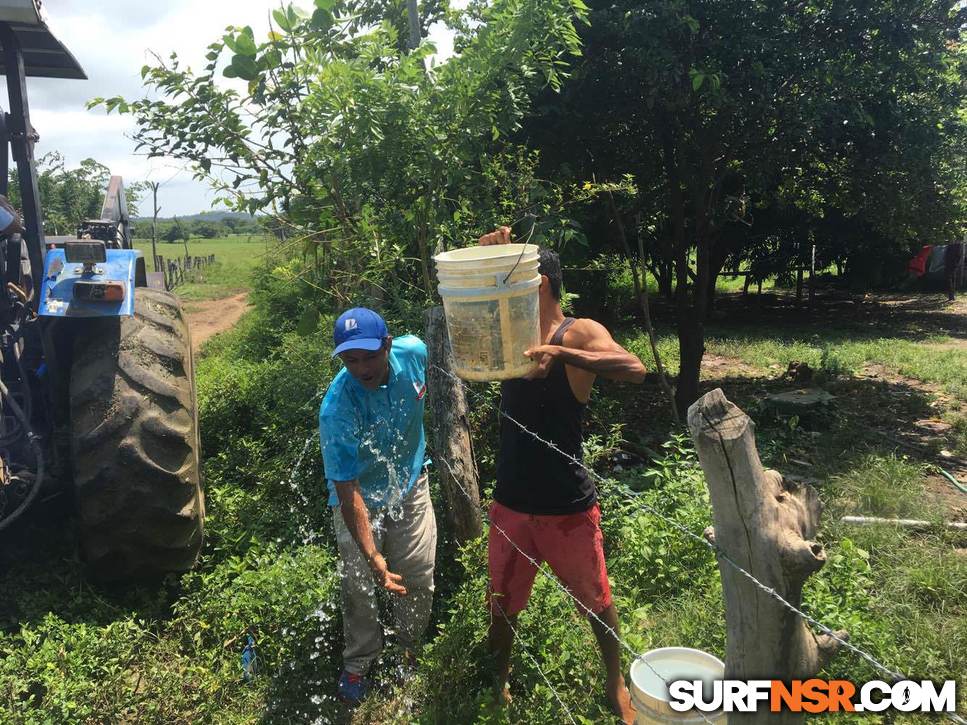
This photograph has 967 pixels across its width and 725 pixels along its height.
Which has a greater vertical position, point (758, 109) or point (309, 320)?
point (758, 109)

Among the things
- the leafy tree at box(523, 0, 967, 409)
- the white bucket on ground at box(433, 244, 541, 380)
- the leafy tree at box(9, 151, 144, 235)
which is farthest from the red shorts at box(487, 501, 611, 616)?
the leafy tree at box(9, 151, 144, 235)

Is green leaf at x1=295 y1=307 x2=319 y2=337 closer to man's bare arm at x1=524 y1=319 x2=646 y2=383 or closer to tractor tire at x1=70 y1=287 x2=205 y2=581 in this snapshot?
tractor tire at x1=70 y1=287 x2=205 y2=581

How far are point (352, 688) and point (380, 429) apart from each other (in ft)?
3.66

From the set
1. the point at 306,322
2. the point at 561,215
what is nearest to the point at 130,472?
the point at 306,322

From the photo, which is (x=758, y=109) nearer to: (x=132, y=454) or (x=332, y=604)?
(x=332, y=604)

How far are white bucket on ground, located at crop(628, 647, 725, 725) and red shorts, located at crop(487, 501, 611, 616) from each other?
0.32 metres

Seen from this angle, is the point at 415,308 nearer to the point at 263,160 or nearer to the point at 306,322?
the point at 306,322

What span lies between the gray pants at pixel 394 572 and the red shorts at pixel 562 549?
547mm

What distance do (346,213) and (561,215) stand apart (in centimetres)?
192

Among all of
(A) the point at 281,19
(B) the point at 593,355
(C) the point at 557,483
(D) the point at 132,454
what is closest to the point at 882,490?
(C) the point at 557,483

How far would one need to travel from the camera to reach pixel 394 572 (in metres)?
3.26

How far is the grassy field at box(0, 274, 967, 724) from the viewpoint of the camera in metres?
2.96

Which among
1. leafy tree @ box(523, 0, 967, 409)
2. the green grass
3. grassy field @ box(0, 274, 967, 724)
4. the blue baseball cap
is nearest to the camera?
the blue baseball cap

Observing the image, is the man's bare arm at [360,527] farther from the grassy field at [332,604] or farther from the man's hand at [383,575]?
the grassy field at [332,604]
